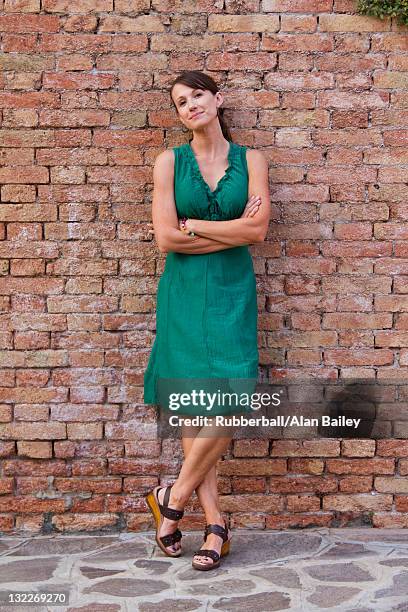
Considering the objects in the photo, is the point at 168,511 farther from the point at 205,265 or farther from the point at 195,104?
the point at 195,104

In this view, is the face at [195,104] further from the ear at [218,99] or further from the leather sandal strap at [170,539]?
the leather sandal strap at [170,539]

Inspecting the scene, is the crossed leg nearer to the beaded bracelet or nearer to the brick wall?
the brick wall

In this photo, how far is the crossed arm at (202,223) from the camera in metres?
3.70

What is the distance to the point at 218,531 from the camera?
3.83 meters

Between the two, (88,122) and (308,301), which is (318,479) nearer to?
(308,301)

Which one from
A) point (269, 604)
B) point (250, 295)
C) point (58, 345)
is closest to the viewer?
point (269, 604)

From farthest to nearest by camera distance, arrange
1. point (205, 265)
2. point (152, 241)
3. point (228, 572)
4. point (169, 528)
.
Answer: point (152, 241)
point (169, 528)
point (205, 265)
point (228, 572)

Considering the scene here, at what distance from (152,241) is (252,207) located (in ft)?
2.07

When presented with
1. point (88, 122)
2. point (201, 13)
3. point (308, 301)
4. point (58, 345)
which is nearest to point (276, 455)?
point (308, 301)

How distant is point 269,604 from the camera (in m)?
3.33

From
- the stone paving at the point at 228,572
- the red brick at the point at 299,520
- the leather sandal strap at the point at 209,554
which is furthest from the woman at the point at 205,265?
the red brick at the point at 299,520

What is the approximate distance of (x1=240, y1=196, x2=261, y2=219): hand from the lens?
12.3ft

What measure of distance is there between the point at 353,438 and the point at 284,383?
1.46 ft

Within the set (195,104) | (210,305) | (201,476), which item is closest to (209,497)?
(201,476)
